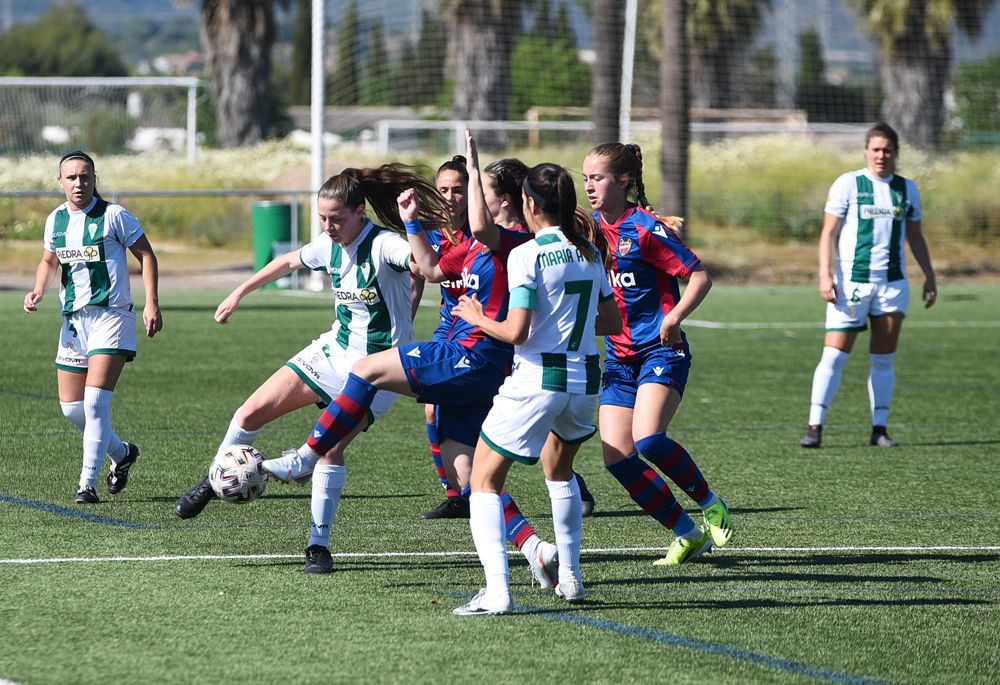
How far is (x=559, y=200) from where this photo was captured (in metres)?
5.78

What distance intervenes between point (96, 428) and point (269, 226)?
17.2 meters

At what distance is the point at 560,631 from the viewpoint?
561cm

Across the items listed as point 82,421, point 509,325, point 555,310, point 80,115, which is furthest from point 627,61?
point 80,115

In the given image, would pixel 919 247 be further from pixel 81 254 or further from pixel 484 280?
pixel 81 254

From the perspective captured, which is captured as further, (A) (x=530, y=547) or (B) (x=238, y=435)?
(B) (x=238, y=435)

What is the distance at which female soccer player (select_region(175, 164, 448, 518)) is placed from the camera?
684 cm

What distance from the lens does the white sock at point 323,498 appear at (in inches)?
254

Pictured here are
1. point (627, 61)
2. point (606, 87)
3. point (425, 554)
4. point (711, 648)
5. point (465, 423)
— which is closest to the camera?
point (711, 648)

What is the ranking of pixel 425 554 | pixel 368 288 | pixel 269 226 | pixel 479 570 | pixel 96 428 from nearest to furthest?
pixel 479 570
pixel 368 288
pixel 425 554
pixel 96 428
pixel 269 226

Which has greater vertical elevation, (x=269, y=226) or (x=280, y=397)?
(x=280, y=397)

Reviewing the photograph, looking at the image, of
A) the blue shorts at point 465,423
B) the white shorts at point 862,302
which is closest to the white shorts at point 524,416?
the blue shorts at point 465,423

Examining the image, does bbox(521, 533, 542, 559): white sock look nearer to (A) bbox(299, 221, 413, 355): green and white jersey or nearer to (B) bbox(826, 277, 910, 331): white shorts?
(A) bbox(299, 221, 413, 355): green and white jersey

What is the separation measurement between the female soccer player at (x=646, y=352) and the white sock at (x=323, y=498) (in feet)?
4.00

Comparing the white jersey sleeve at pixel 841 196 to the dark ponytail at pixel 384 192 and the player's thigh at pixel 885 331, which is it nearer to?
the player's thigh at pixel 885 331
